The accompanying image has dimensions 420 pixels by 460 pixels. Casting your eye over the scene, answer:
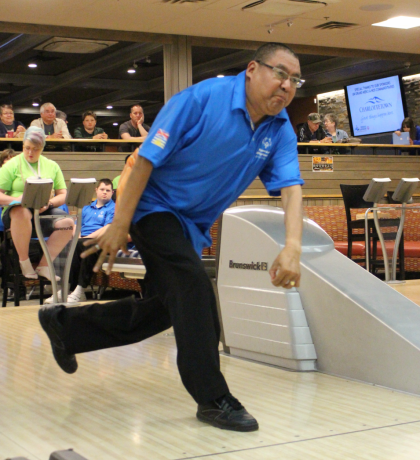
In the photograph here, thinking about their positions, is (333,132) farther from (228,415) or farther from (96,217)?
(228,415)

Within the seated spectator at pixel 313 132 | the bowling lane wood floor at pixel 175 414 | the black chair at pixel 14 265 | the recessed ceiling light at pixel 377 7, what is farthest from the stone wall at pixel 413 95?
the bowling lane wood floor at pixel 175 414

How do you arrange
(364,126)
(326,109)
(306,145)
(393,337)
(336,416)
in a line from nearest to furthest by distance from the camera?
1. (336,416)
2. (393,337)
3. (306,145)
4. (364,126)
5. (326,109)

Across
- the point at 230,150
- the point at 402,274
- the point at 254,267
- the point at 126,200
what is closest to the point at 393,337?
the point at 254,267

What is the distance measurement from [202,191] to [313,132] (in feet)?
27.1

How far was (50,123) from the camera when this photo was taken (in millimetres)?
8070

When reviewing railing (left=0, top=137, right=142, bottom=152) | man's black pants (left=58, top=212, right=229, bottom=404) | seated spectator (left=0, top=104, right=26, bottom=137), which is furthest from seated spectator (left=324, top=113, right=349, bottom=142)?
man's black pants (left=58, top=212, right=229, bottom=404)

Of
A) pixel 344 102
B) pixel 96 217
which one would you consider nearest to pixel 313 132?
pixel 96 217

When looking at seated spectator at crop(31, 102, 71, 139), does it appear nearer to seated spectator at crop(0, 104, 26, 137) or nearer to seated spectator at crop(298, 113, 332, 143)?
seated spectator at crop(0, 104, 26, 137)

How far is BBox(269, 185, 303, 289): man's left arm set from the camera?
1.88 metres

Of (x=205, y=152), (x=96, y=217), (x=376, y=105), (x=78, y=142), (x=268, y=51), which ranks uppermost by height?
(x=376, y=105)

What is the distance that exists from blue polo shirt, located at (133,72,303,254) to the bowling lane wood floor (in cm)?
58

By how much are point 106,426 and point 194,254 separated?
0.57 metres

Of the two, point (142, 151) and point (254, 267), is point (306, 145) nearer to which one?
point (254, 267)

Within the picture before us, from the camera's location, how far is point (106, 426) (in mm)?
2031
